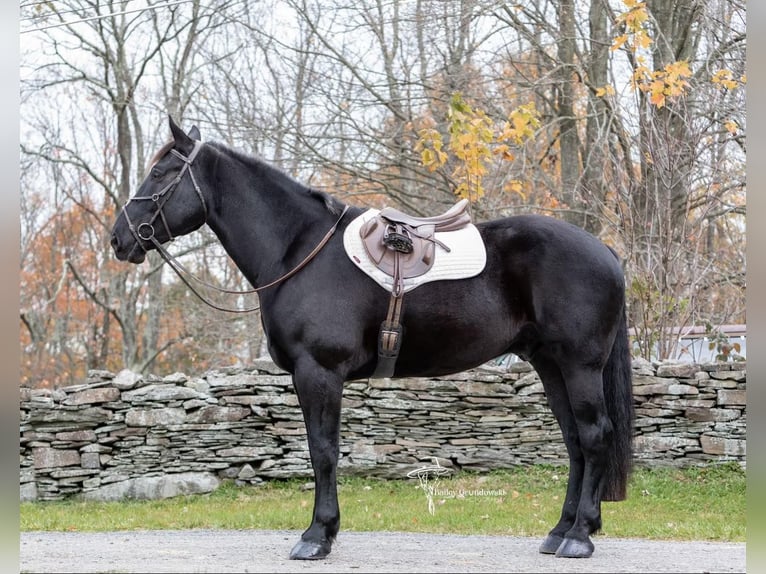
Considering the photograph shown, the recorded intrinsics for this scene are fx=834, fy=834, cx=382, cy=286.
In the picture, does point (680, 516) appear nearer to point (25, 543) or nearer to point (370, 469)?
point (370, 469)

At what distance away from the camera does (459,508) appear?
317 inches

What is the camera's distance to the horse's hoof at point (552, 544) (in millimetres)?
5246

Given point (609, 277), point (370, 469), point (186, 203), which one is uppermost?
point (186, 203)

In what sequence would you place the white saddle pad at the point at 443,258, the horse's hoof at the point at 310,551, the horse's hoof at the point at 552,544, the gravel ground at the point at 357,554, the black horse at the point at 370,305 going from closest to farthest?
the gravel ground at the point at 357,554
the horse's hoof at the point at 310,551
the black horse at the point at 370,305
the white saddle pad at the point at 443,258
the horse's hoof at the point at 552,544

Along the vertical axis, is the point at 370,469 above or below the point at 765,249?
below

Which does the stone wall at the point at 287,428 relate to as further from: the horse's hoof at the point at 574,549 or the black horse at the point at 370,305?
the horse's hoof at the point at 574,549

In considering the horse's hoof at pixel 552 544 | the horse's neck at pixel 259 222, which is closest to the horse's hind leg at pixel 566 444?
the horse's hoof at pixel 552 544

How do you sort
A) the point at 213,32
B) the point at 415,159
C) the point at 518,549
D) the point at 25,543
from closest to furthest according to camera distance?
1. the point at 518,549
2. the point at 25,543
3. the point at 415,159
4. the point at 213,32

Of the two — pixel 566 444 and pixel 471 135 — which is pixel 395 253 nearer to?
pixel 566 444

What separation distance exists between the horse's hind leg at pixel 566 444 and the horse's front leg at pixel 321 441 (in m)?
1.40

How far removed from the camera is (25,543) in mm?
5938

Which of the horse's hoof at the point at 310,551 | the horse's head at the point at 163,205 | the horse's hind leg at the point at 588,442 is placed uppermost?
the horse's head at the point at 163,205

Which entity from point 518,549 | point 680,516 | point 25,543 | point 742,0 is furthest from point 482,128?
point 25,543

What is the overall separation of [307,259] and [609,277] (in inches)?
73.9
